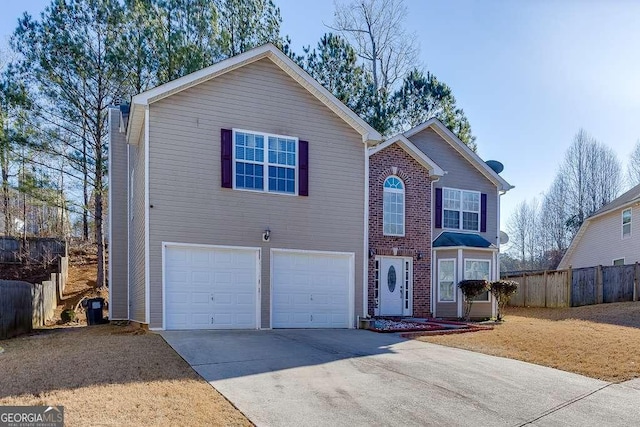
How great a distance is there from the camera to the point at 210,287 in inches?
463

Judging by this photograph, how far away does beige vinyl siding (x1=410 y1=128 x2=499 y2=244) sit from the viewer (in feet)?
58.7

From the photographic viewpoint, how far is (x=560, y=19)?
10.0m

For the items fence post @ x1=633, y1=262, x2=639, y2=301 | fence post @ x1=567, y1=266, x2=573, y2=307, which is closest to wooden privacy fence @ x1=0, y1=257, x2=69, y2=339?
fence post @ x1=567, y1=266, x2=573, y2=307

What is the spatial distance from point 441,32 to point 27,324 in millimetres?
15038

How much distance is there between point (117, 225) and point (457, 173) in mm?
12310

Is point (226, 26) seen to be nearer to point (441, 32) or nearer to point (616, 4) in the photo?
point (441, 32)

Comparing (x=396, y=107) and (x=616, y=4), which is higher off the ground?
(x=396, y=107)

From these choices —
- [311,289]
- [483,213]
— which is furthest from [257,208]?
[483,213]

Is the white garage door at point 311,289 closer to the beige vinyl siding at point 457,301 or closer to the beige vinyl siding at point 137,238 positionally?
the beige vinyl siding at point 137,238

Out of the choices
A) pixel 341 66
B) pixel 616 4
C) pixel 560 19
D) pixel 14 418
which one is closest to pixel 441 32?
pixel 560 19

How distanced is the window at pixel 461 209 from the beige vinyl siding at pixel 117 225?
11.2 metres

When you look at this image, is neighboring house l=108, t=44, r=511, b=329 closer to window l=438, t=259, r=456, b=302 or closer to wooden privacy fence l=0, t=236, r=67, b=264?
window l=438, t=259, r=456, b=302

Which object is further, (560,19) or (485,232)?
(485,232)

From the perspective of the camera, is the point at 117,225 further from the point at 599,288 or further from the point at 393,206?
the point at 599,288
